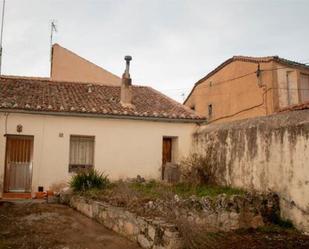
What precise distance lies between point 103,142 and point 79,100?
2124 millimetres

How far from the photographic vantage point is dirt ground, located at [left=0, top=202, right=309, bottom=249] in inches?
290

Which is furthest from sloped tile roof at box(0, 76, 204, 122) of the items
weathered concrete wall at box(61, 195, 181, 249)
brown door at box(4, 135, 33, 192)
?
weathered concrete wall at box(61, 195, 181, 249)

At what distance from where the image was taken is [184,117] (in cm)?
1602

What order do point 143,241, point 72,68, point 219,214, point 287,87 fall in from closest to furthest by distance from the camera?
1. point 143,241
2. point 219,214
3. point 287,87
4. point 72,68

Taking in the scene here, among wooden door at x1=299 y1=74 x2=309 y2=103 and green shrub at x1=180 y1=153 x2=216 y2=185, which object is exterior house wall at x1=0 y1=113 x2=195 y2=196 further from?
wooden door at x1=299 y1=74 x2=309 y2=103

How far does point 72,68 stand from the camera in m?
21.6

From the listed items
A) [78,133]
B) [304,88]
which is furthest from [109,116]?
[304,88]

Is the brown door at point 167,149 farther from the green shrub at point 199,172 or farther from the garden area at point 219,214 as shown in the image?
the garden area at point 219,214

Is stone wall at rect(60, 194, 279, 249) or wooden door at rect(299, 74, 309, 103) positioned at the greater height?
wooden door at rect(299, 74, 309, 103)

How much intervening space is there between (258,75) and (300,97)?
8.51 ft

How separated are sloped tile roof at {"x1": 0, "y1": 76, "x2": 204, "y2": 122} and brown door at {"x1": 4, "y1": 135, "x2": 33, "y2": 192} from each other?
142cm

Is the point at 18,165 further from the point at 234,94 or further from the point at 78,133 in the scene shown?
the point at 234,94

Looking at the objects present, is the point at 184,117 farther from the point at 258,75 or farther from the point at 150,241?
the point at 150,241

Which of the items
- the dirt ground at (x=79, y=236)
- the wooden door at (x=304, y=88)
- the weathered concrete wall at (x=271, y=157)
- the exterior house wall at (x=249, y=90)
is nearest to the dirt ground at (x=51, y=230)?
the dirt ground at (x=79, y=236)
